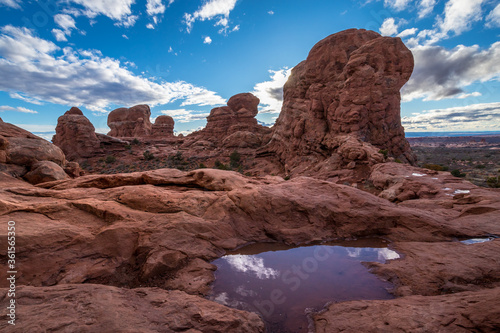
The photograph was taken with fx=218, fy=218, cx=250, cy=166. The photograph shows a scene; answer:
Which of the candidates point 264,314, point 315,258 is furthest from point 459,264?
point 264,314

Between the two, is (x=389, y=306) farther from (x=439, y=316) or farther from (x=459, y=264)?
(x=459, y=264)

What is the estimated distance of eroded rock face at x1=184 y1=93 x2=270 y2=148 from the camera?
49.8 meters

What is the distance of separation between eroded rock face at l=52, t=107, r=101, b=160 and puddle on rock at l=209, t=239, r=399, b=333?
4183 centimetres

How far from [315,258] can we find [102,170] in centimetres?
3739

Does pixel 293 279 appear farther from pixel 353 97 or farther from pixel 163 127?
pixel 163 127

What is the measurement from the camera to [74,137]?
37.1 meters

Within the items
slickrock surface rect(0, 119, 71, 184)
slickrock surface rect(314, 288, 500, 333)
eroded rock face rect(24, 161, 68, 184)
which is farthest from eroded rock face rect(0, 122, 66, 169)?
slickrock surface rect(314, 288, 500, 333)

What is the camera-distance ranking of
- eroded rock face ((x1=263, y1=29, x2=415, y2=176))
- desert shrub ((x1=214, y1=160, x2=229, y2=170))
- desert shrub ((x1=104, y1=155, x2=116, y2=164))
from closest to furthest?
eroded rock face ((x1=263, y1=29, x2=415, y2=176)), desert shrub ((x1=214, y1=160, x2=229, y2=170)), desert shrub ((x1=104, y1=155, x2=116, y2=164))

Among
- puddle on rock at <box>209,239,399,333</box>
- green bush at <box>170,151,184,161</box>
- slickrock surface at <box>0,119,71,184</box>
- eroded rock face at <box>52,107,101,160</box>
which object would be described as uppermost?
eroded rock face at <box>52,107,101,160</box>

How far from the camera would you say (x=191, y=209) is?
303 inches

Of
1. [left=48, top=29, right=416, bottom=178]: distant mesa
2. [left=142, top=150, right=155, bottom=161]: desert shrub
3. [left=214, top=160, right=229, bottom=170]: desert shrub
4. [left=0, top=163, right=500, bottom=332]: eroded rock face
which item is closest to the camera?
[left=0, top=163, right=500, bottom=332]: eroded rock face

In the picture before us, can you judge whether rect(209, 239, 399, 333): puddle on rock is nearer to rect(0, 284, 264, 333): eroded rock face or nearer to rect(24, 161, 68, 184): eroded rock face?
rect(0, 284, 264, 333): eroded rock face

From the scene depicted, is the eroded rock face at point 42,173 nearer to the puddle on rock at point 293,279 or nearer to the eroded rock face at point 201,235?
the eroded rock face at point 201,235

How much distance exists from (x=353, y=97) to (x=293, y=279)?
80.8 ft
